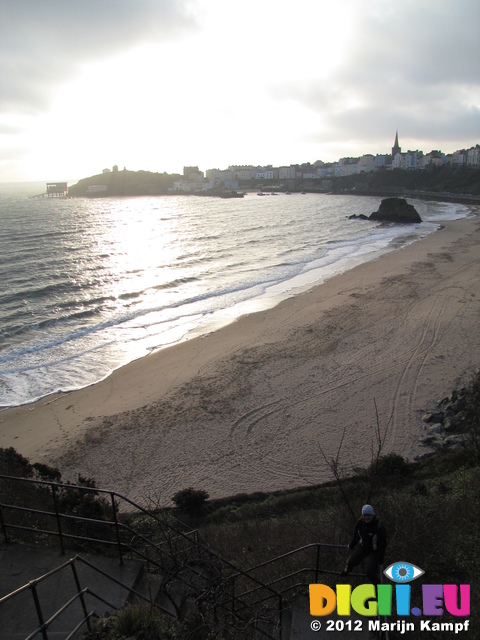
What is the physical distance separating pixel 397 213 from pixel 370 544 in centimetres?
6812

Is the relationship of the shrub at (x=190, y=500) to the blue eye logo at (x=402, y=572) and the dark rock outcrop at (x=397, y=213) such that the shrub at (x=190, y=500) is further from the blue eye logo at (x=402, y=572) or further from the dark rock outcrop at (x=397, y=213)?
the dark rock outcrop at (x=397, y=213)

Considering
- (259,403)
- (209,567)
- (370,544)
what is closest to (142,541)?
(209,567)

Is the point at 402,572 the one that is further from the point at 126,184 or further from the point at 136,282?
the point at 126,184

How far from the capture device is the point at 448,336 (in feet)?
62.0

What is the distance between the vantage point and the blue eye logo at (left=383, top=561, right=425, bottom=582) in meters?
6.24

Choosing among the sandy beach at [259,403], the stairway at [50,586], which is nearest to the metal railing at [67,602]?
the stairway at [50,586]

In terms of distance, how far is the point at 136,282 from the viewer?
3328 centimetres

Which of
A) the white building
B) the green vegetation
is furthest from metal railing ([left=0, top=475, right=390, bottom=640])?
the white building

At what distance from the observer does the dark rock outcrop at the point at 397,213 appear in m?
64.8

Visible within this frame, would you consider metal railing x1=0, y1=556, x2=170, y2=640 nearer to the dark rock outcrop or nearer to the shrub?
the shrub

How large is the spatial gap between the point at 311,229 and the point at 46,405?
51.0 m

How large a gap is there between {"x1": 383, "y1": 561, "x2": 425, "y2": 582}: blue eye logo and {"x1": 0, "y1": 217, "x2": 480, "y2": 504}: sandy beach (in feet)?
14.9

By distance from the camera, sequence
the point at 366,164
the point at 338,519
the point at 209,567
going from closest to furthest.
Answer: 1. the point at 209,567
2. the point at 338,519
3. the point at 366,164
